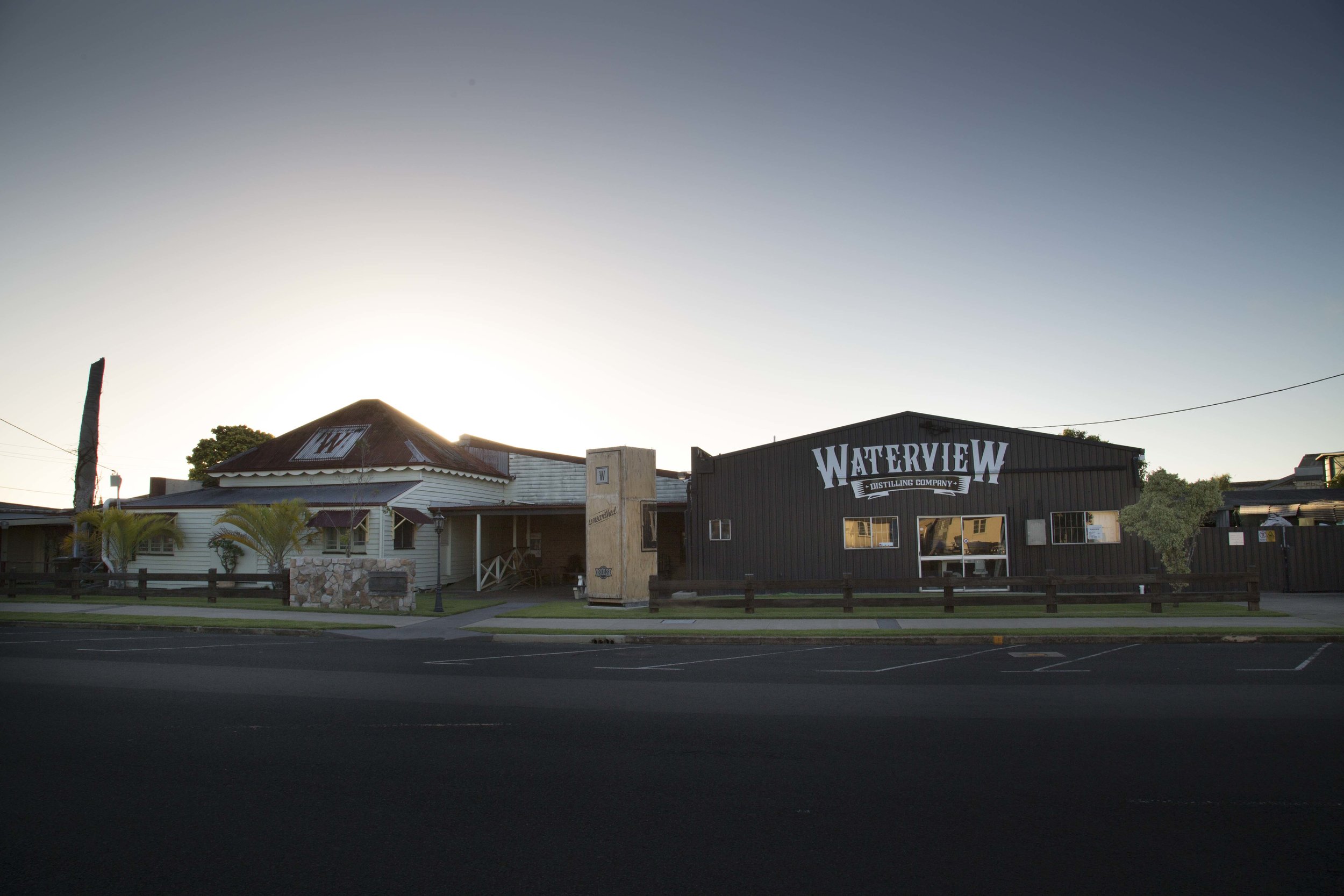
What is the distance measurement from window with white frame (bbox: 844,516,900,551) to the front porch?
7237 mm

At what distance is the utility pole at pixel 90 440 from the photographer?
3194cm

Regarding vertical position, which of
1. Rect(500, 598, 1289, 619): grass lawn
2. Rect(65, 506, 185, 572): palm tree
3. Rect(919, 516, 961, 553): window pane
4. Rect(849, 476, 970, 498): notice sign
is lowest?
Rect(500, 598, 1289, 619): grass lawn

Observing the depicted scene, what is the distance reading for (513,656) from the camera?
15.0 metres

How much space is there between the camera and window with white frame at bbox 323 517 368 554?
30797mm

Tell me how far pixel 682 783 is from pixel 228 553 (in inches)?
1159

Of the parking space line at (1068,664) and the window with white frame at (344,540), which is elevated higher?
the window with white frame at (344,540)

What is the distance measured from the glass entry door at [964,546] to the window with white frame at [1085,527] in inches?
57.3

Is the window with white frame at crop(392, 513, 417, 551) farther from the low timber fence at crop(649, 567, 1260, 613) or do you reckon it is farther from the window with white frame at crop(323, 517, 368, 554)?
the low timber fence at crop(649, 567, 1260, 613)

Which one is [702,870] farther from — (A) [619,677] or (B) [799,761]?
(A) [619,677]

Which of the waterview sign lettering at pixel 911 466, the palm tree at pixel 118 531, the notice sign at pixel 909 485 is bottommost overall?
the palm tree at pixel 118 531

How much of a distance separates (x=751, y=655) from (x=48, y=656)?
12169 millimetres

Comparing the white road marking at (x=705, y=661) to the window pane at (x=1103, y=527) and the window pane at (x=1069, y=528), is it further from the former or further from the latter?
the window pane at (x=1103, y=527)

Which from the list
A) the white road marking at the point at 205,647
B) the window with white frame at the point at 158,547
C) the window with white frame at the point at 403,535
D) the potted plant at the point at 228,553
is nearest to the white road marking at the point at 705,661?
the white road marking at the point at 205,647

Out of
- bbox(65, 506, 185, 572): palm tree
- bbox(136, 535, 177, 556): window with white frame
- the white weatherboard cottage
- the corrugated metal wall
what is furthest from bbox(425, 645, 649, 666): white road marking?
bbox(136, 535, 177, 556): window with white frame
